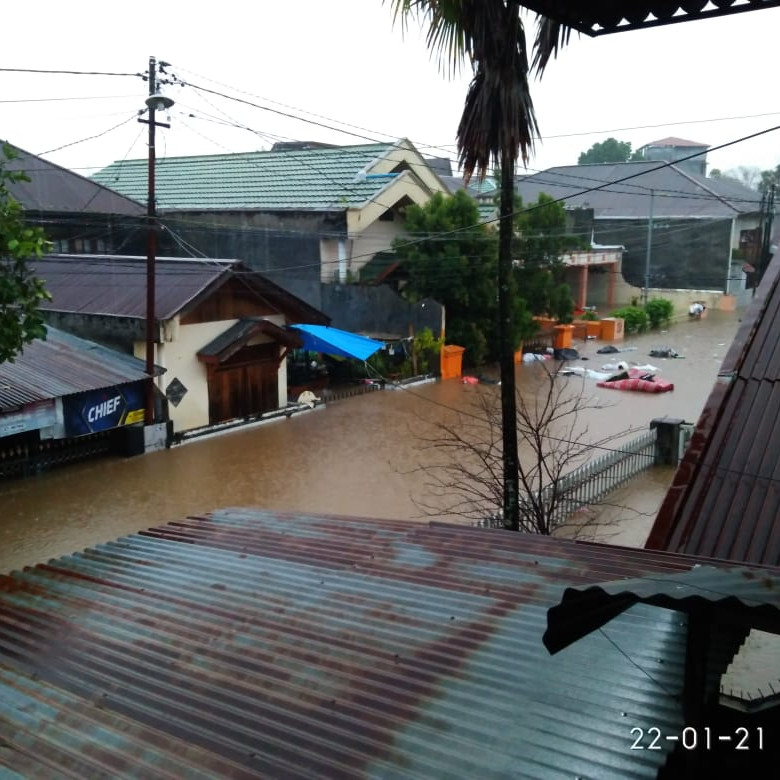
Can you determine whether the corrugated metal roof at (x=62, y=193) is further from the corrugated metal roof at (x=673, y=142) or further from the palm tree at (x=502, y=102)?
the corrugated metal roof at (x=673, y=142)

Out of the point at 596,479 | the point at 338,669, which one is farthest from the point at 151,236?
the point at 338,669

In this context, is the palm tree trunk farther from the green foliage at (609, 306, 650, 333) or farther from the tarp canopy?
the green foliage at (609, 306, 650, 333)

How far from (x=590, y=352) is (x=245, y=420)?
638 inches

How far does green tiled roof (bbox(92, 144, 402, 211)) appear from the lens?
28.7 m

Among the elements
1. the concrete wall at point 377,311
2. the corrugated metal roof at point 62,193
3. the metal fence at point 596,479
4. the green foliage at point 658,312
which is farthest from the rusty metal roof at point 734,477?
the green foliage at point 658,312

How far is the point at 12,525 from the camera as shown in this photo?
531 inches

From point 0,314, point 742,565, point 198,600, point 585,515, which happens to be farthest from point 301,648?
point 585,515

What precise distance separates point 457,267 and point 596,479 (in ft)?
42.9

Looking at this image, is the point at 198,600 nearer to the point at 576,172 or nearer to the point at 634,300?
the point at 634,300

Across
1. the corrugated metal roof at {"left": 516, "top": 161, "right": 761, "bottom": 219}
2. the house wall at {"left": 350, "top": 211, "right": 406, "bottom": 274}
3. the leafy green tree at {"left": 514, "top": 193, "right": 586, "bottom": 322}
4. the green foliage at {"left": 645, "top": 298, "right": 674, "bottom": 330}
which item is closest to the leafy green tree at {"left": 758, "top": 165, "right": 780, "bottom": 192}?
the corrugated metal roof at {"left": 516, "top": 161, "right": 761, "bottom": 219}

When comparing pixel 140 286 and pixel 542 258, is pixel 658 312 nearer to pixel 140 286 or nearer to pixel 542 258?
pixel 542 258

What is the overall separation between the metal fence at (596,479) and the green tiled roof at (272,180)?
14426mm

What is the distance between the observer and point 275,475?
16.4m

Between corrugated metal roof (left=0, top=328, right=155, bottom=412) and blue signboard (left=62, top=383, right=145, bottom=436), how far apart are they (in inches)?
10.6
